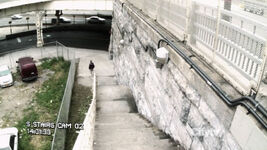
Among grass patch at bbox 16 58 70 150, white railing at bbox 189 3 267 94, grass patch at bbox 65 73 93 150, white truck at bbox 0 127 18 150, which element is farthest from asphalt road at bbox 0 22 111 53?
white railing at bbox 189 3 267 94

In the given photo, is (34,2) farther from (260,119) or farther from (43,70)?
(260,119)

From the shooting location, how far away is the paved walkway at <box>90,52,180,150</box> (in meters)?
6.39

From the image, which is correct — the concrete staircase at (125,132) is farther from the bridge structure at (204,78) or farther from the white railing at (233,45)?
the white railing at (233,45)

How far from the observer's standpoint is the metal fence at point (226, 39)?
335 cm

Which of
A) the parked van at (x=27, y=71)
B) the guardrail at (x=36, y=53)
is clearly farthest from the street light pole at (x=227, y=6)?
the guardrail at (x=36, y=53)

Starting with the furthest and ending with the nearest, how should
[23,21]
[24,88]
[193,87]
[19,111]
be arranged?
1. [23,21]
2. [24,88]
3. [19,111]
4. [193,87]

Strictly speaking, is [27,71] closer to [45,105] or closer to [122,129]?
[45,105]

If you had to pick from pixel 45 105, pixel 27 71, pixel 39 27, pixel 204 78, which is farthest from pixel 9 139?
pixel 39 27

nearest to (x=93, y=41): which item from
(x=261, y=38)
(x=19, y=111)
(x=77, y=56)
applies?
(x=77, y=56)

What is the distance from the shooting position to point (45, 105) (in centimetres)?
1420

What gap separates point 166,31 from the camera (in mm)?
7066

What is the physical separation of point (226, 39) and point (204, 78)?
75 centimetres

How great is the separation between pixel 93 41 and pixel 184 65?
22.7 meters

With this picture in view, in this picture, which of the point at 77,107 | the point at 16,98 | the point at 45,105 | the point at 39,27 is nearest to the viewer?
the point at 77,107
